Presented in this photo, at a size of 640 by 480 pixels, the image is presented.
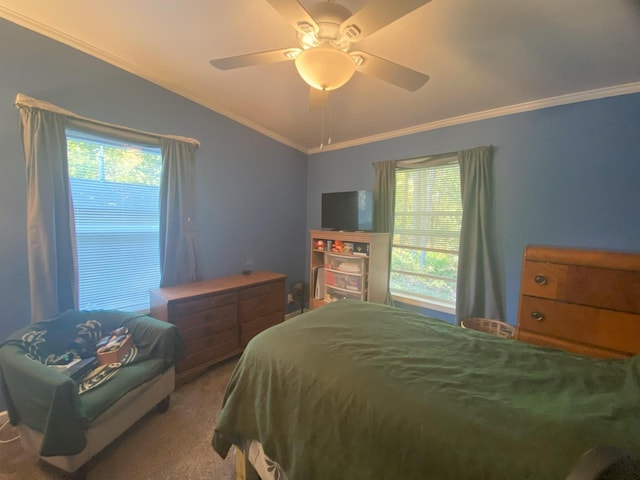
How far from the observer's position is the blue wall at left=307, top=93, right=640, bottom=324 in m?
1.87

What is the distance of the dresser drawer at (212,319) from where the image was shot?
223cm

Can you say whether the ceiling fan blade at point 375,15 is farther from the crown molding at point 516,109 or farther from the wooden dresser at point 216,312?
the wooden dresser at point 216,312

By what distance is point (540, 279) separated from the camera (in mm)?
1712

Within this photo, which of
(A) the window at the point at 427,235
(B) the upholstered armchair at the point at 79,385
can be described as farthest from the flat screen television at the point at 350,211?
(B) the upholstered armchair at the point at 79,385

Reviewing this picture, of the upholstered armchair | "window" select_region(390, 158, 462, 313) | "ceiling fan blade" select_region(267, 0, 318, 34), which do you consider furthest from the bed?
"ceiling fan blade" select_region(267, 0, 318, 34)

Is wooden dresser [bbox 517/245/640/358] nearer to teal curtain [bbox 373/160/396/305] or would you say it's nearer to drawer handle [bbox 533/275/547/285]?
drawer handle [bbox 533/275/547/285]

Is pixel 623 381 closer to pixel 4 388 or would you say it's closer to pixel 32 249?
pixel 4 388

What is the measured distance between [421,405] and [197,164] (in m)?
2.80

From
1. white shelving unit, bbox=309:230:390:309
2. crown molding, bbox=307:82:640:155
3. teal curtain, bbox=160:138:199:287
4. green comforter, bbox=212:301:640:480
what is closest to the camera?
green comforter, bbox=212:301:640:480

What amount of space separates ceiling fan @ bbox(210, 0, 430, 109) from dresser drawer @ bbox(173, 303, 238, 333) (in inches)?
75.6

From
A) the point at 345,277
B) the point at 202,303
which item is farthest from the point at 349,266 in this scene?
the point at 202,303

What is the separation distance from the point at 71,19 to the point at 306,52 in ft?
5.93

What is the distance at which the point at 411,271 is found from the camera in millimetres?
3033

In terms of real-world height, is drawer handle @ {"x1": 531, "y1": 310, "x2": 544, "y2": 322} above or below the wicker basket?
above
